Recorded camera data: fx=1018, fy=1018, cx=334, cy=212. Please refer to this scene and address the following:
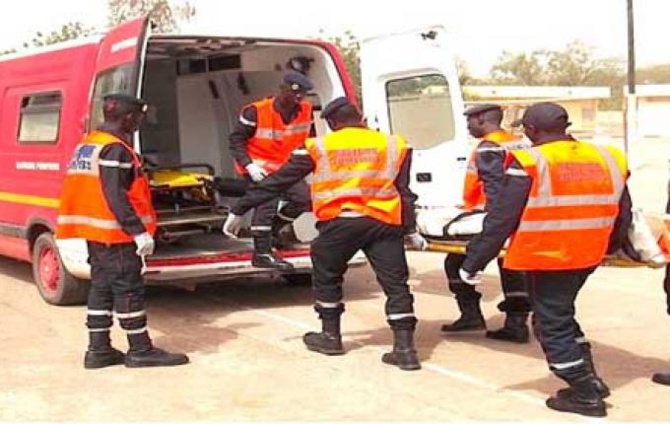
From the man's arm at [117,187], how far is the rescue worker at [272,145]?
183 centimetres

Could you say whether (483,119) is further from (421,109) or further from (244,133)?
(244,133)

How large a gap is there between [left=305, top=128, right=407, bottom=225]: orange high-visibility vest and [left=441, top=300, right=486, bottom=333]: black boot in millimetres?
1326

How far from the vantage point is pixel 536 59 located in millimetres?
77750

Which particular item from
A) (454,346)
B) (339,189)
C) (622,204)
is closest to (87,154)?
(339,189)

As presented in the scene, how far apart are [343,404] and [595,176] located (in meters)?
1.82

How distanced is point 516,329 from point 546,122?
2.15m

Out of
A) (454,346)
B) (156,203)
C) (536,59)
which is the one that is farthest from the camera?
(536,59)

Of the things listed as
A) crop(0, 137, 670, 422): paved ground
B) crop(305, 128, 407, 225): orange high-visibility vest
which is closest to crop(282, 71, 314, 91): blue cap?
crop(305, 128, 407, 225): orange high-visibility vest

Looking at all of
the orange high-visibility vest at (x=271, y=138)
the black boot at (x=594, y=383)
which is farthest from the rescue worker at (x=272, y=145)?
the black boot at (x=594, y=383)

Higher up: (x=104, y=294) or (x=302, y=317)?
(x=104, y=294)

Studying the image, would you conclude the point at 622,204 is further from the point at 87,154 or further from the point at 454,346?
the point at 87,154

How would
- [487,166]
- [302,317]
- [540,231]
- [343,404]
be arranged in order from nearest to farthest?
[540,231] < [343,404] < [487,166] < [302,317]

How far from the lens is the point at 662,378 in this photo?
5.86 m

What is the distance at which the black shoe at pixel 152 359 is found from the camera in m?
6.46
